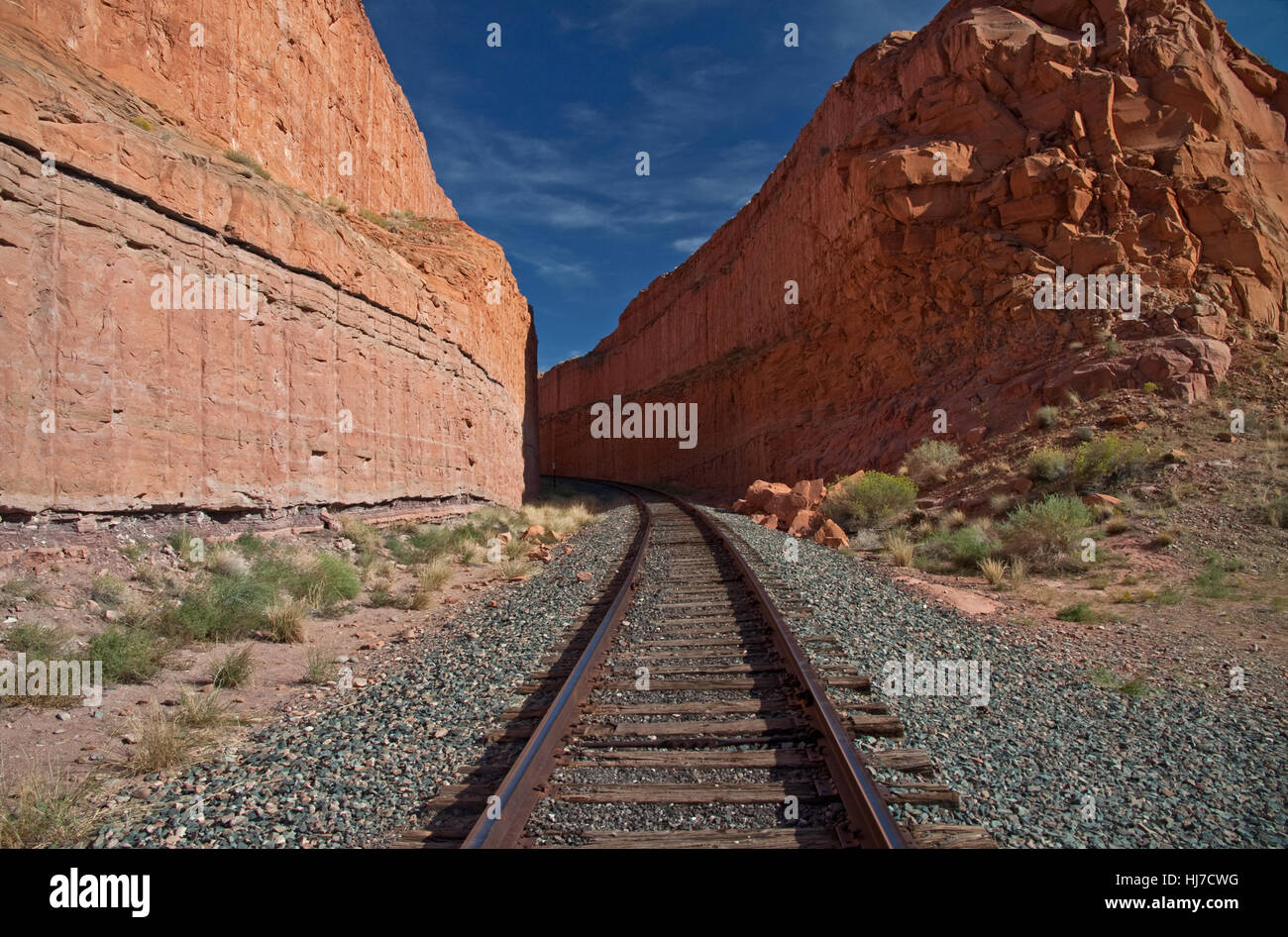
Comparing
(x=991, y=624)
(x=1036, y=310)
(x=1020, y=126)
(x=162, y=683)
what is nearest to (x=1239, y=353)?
(x=1036, y=310)

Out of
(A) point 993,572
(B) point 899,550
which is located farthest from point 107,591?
(B) point 899,550

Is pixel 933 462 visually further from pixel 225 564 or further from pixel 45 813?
pixel 45 813

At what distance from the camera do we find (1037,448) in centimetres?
1582

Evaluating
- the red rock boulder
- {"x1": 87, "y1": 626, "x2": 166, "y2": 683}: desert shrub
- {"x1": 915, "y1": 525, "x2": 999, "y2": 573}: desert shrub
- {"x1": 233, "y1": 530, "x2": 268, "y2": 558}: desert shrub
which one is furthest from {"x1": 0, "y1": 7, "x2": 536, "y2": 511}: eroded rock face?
{"x1": 915, "y1": 525, "x2": 999, "y2": 573}: desert shrub

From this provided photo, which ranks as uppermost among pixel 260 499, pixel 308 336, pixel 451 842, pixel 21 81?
pixel 21 81

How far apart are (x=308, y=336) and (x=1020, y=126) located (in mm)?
22304

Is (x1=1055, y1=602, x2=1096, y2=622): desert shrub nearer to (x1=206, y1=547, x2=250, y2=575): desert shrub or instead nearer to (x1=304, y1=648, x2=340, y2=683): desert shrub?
(x1=304, y1=648, x2=340, y2=683): desert shrub

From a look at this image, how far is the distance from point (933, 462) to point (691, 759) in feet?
51.4

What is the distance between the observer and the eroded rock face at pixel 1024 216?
18.7 m

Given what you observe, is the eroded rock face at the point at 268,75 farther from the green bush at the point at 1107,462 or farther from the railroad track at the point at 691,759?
the green bush at the point at 1107,462

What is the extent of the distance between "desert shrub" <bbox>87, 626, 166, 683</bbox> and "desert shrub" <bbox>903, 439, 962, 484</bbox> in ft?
54.3

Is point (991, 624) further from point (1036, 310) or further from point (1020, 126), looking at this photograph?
point (1020, 126)

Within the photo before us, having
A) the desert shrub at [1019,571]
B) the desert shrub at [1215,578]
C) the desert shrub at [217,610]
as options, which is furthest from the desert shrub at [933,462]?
the desert shrub at [217,610]

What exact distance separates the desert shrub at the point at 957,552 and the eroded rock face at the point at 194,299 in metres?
10.0
